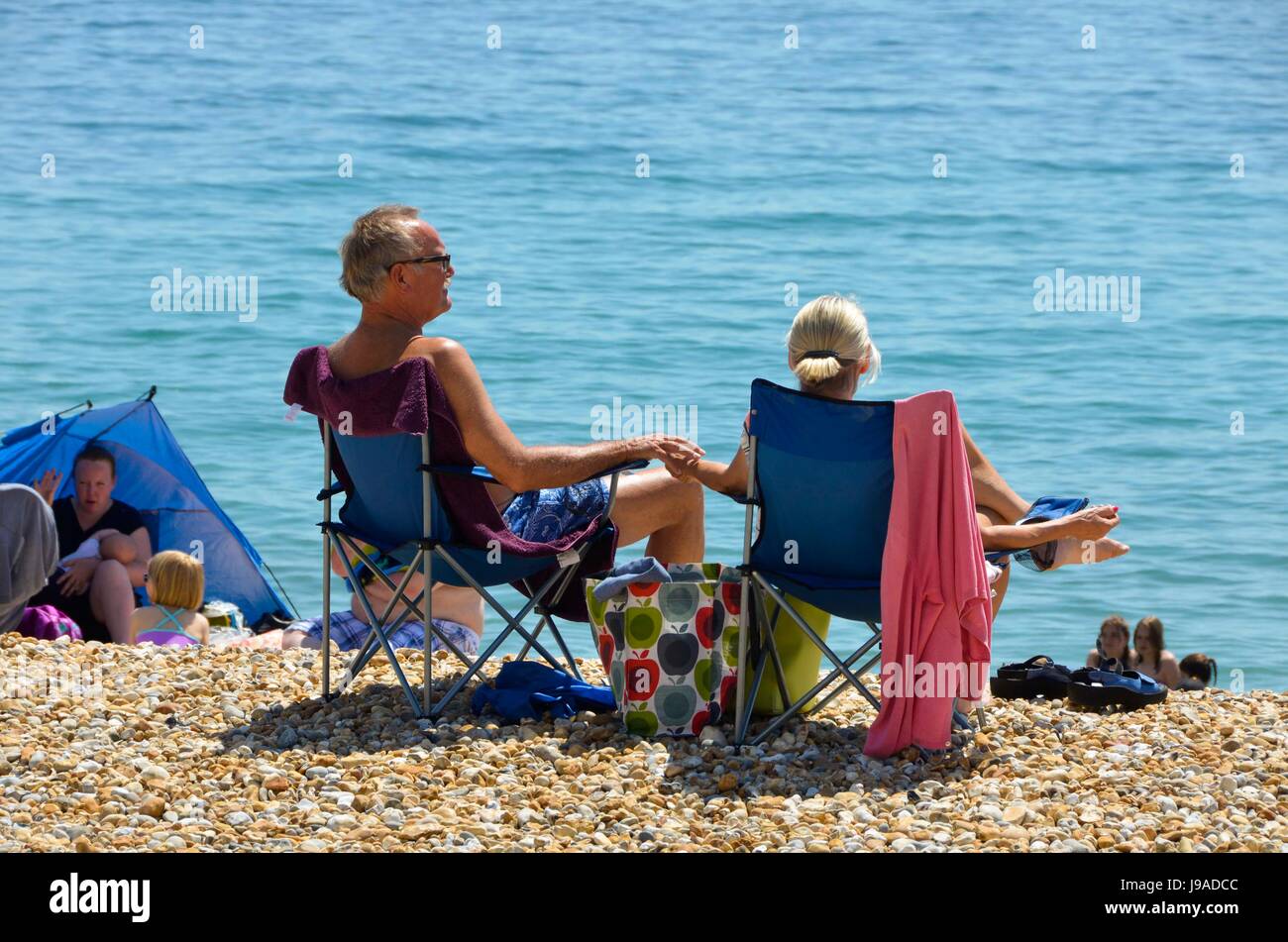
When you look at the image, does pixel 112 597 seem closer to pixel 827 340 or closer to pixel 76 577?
pixel 76 577

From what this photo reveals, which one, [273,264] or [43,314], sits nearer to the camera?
[43,314]

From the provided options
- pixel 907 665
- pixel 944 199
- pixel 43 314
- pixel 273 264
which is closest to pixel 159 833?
pixel 907 665

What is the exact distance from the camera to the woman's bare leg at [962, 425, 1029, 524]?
14.6ft

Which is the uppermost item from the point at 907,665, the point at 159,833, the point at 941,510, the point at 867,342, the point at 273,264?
the point at 273,264

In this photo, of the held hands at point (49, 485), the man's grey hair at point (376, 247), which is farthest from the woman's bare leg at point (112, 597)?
the man's grey hair at point (376, 247)

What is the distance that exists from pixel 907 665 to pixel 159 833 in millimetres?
1670

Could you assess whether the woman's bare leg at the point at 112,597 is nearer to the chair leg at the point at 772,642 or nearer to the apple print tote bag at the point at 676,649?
the apple print tote bag at the point at 676,649

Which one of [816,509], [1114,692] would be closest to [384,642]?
[816,509]

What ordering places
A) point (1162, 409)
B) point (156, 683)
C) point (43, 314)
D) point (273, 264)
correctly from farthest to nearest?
point (273, 264) < point (43, 314) < point (1162, 409) < point (156, 683)

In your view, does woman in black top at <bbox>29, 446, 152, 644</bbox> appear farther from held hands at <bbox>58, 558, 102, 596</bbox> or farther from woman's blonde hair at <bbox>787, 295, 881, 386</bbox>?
woman's blonde hair at <bbox>787, 295, 881, 386</bbox>

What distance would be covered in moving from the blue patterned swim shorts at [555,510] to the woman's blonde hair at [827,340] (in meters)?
0.63

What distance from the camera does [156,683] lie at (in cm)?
489

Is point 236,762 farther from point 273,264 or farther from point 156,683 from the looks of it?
point 273,264

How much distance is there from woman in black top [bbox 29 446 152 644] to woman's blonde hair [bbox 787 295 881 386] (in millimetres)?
3256
